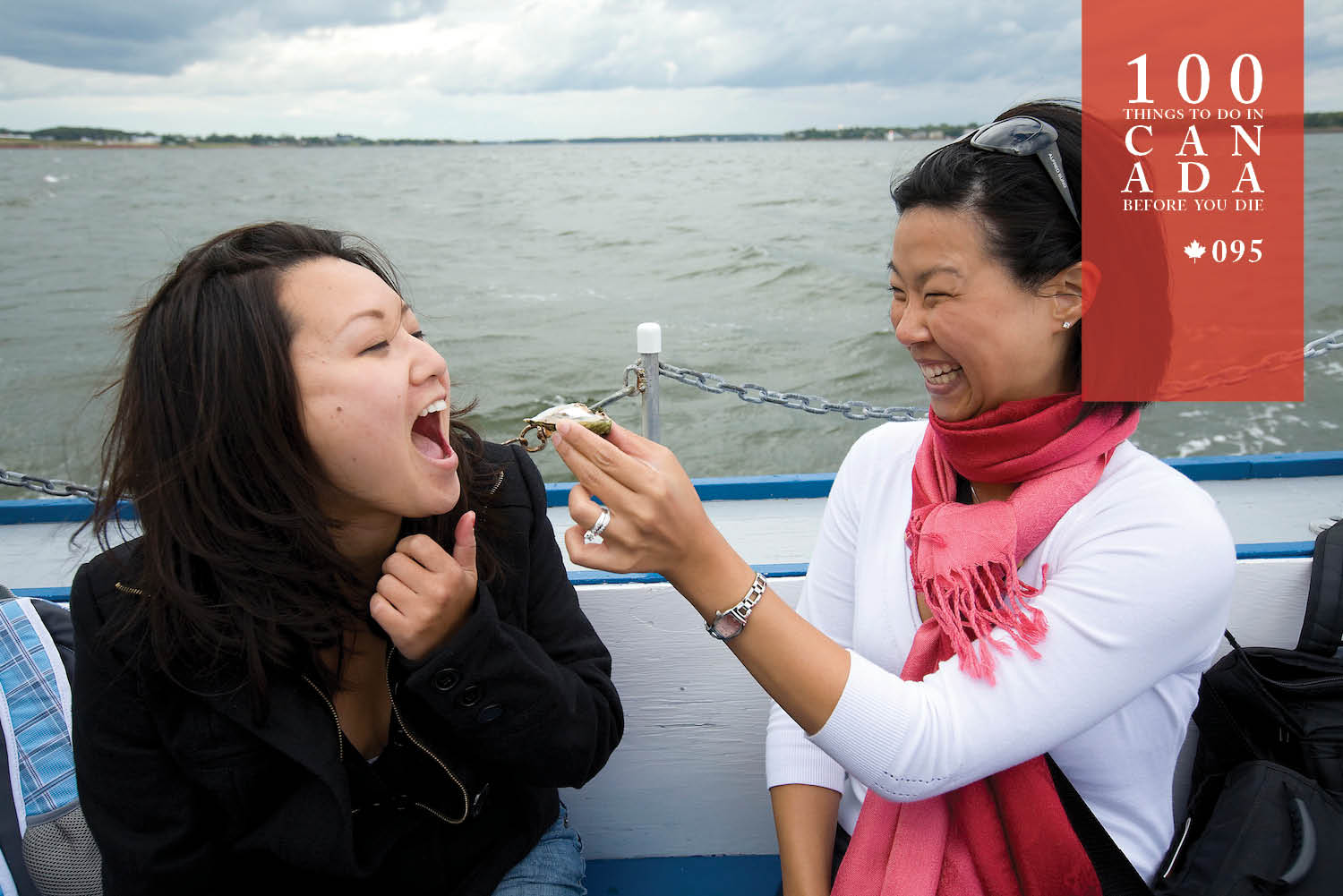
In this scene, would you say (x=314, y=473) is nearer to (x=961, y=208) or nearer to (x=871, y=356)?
(x=961, y=208)

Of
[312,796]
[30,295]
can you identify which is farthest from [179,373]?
[30,295]

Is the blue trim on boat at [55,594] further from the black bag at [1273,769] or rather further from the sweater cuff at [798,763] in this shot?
the black bag at [1273,769]

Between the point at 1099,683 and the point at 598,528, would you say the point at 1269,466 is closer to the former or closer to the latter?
the point at 1099,683

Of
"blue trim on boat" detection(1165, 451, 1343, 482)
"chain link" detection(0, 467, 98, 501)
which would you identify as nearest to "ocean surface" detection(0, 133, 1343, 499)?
"chain link" detection(0, 467, 98, 501)

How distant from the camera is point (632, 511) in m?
1.25

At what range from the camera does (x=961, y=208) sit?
5.25 feet

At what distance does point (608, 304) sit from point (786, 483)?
44.0 ft

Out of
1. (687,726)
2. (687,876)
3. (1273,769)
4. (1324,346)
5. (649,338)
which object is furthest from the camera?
(1324,346)

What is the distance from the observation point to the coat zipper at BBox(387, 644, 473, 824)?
1619 mm

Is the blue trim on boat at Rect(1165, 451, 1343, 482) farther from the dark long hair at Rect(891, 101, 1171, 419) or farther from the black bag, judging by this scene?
the dark long hair at Rect(891, 101, 1171, 419)

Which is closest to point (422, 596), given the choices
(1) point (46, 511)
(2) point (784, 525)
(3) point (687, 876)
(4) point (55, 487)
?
(3) point (687, 876)

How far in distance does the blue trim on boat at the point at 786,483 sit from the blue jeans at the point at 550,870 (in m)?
1.75

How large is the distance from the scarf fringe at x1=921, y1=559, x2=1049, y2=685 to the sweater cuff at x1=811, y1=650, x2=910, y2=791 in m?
0.15

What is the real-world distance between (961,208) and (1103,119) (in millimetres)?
347
